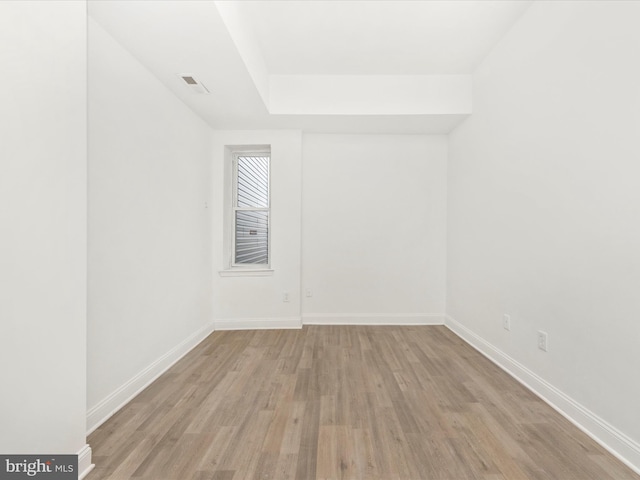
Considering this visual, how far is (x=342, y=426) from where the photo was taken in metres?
1.75

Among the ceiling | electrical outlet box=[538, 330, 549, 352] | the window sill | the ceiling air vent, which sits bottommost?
electrical outlet box=[538, 330, 549, 352]

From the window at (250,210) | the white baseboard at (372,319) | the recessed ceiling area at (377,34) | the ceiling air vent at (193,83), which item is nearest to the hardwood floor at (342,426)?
the white baseboard at (372,319)

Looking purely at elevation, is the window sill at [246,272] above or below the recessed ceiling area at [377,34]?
below

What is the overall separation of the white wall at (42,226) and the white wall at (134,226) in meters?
0.53

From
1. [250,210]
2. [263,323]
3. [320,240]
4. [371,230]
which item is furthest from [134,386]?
[371,230]

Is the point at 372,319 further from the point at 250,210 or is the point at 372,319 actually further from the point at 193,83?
the point at 193,83

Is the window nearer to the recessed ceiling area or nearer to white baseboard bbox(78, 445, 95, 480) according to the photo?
the recessed ceiling area

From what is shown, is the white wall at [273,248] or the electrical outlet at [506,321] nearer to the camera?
the electrical outlet at [506,321]

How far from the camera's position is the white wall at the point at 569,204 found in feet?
4.99

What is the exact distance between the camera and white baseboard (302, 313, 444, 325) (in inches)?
152

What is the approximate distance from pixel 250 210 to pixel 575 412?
3.64m

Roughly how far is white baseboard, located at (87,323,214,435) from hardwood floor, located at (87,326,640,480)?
0.19 ft

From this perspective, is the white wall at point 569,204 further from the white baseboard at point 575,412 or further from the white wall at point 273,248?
the white wall at point 273,248

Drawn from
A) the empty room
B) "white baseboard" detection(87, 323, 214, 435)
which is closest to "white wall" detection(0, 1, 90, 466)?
the empty room
